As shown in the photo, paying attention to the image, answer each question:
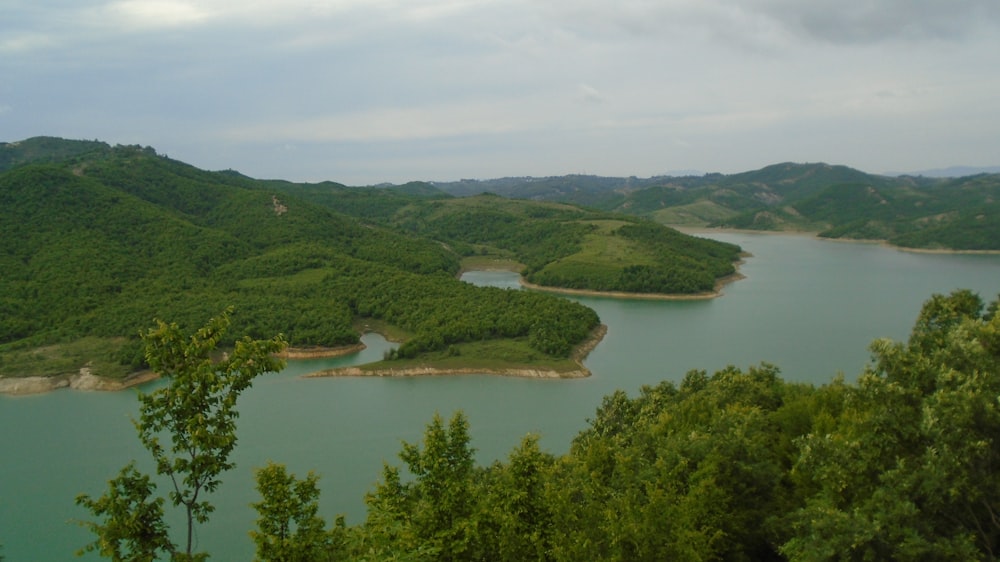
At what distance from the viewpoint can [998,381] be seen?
6.91 metres

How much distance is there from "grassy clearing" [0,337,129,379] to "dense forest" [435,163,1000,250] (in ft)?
294

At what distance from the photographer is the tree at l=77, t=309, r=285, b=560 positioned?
5.40 meters

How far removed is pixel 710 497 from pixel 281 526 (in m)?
5.35

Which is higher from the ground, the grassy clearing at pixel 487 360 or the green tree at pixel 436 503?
the green tree at pixel 436 503

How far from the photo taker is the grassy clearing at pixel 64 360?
32969 mm

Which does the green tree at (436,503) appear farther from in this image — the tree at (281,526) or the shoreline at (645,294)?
the shoreline at (645,294)

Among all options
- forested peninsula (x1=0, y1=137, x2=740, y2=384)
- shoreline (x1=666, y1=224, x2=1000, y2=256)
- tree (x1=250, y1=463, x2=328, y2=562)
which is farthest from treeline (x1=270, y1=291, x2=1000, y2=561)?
shoreline (x1=666, y1=224, x2=1000, y2=256)

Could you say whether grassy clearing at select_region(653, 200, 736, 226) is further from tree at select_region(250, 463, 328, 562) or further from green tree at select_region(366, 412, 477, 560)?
tree at select_region(250, 463, 328, 562)

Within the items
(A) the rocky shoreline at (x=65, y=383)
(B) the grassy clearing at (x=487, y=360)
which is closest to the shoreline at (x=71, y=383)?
(A) the rocky shoreline at (x=65, y=383)

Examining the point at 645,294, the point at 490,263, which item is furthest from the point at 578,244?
the point at 645,294

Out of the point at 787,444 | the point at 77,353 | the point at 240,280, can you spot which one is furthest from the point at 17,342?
the point at 787,444

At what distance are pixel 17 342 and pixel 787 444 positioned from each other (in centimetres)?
3844

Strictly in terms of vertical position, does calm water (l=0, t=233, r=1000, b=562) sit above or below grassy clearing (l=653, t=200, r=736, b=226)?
below

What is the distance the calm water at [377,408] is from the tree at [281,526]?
1167cm
